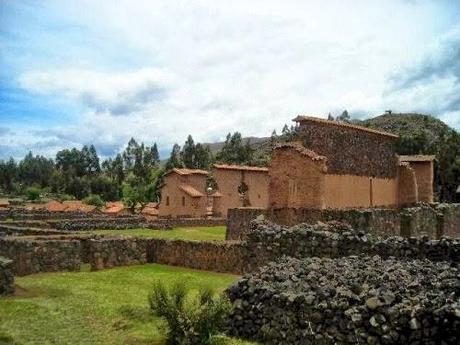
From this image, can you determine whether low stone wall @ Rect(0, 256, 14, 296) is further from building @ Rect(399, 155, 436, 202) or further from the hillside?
the hillside

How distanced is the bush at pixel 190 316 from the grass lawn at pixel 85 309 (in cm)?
35

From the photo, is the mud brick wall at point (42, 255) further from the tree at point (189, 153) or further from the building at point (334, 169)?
the tree at point (189, 153)

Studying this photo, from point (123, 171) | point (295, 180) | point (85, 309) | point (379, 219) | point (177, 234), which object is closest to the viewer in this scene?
point (85, 309)

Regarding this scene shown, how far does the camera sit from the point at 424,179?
1725 inches

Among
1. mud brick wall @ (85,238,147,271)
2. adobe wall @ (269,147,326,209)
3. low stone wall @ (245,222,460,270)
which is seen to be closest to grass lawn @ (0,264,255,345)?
mud brick wall @ (85,238,147,271)

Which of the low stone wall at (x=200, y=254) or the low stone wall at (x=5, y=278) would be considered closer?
the low stone wall at (x=5, y=278)

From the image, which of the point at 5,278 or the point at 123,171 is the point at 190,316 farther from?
the point at 123,171

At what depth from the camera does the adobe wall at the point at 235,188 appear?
6412 centimetres

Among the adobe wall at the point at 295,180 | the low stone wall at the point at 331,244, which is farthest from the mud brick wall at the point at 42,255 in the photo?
the adobe wall at the point at 295,180

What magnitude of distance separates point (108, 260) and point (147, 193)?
70.8 m

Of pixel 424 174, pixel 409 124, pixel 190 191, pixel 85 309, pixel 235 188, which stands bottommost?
pixel 85 309

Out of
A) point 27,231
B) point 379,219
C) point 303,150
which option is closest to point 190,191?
point 303,150

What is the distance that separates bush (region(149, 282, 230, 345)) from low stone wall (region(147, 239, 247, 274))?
7.62 metres

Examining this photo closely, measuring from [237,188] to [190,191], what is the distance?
5588 millimetres
